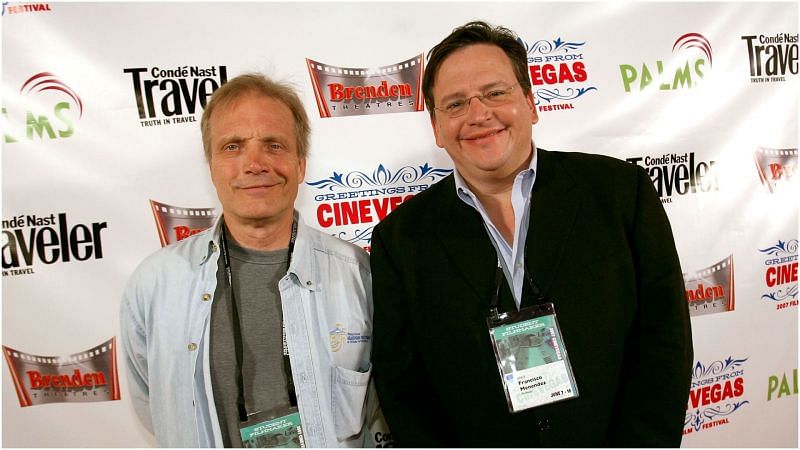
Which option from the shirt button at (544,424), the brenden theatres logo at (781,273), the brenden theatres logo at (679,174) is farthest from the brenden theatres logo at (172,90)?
the brenden theatres logo at (781,273)

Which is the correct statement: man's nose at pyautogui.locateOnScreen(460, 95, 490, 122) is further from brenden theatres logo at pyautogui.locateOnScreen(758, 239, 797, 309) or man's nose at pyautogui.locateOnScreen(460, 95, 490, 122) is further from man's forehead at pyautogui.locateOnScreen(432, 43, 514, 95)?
brenden theatres logo at pyautogui.locateOnScreen(758, 239, 797, 309)

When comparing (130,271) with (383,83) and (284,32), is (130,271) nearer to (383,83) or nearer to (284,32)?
(284,32)

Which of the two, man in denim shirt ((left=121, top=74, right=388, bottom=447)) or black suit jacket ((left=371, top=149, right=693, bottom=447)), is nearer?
black suit jacket ((left=371, top=149, right=693, bottom=447))

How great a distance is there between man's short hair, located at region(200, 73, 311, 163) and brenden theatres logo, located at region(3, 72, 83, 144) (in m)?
0.68

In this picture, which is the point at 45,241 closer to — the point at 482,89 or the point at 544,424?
the point at 482,89

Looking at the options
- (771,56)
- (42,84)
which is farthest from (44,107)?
(771,56)

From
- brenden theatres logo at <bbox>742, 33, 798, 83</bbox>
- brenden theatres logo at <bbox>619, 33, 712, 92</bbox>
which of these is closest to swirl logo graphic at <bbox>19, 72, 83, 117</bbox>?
brenden theatres logo at <bbox>619, 33, 712, 92</bbox>

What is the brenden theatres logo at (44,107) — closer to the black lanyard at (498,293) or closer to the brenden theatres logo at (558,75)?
the black lanyard at (498,293)

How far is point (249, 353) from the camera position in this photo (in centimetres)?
158

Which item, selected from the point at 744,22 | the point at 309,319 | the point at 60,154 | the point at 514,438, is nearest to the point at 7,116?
the point at 60,154

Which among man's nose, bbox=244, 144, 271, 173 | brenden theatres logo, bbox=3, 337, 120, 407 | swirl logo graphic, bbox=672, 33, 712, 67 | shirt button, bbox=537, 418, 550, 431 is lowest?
shirt button, bbox=537, 418, 550, 431

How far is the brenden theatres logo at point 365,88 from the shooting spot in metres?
2.07

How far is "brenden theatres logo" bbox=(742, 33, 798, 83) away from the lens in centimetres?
232

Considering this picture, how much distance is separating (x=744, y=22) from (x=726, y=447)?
1943mm
